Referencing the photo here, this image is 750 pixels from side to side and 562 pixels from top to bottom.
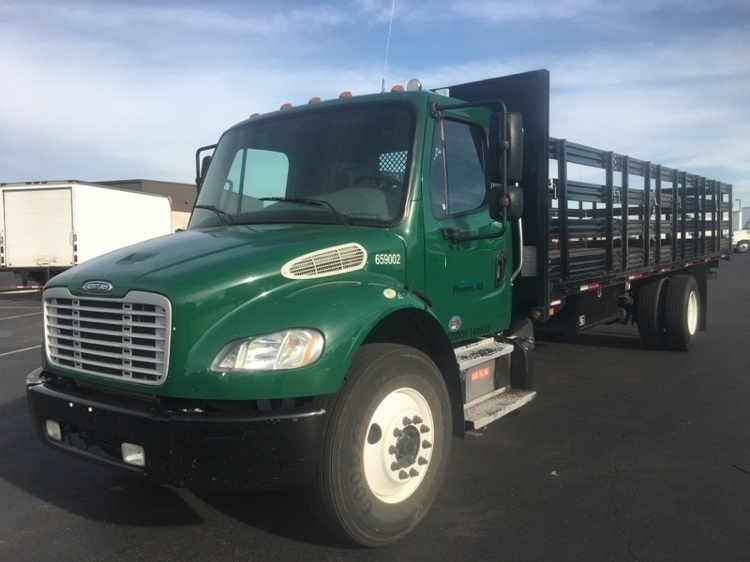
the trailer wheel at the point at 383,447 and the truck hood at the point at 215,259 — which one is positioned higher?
the truck hood at the point at 215,259

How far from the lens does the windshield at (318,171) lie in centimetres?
403

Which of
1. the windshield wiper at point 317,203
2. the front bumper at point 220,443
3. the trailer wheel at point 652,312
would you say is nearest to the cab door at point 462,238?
the windshield wiper at point 317,203

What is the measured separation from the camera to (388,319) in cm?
368

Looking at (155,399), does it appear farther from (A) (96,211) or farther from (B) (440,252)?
(A) (96,211)

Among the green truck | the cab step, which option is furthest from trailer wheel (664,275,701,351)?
the cab step

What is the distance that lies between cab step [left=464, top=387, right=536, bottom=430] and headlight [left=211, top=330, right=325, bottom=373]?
65.6 inches

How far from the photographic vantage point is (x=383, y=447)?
11.4ft

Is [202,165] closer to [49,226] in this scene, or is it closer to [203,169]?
[203,169]

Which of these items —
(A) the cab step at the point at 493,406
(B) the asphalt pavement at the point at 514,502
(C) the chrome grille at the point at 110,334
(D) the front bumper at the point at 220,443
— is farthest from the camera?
(A) the cab step at the point at 493,406

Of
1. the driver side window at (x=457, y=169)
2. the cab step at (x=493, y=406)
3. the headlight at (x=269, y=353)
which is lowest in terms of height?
the cab step at (x=493, y=406)

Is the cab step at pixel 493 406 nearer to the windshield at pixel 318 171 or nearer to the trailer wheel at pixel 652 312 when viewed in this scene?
the windshield at pixel 318 171

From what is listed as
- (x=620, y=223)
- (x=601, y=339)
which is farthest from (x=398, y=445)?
(x=601, y=339)

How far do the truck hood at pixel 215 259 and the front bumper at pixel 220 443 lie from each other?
551 millimetres

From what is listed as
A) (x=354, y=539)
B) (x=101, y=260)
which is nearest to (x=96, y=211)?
(x=101, y=260)
